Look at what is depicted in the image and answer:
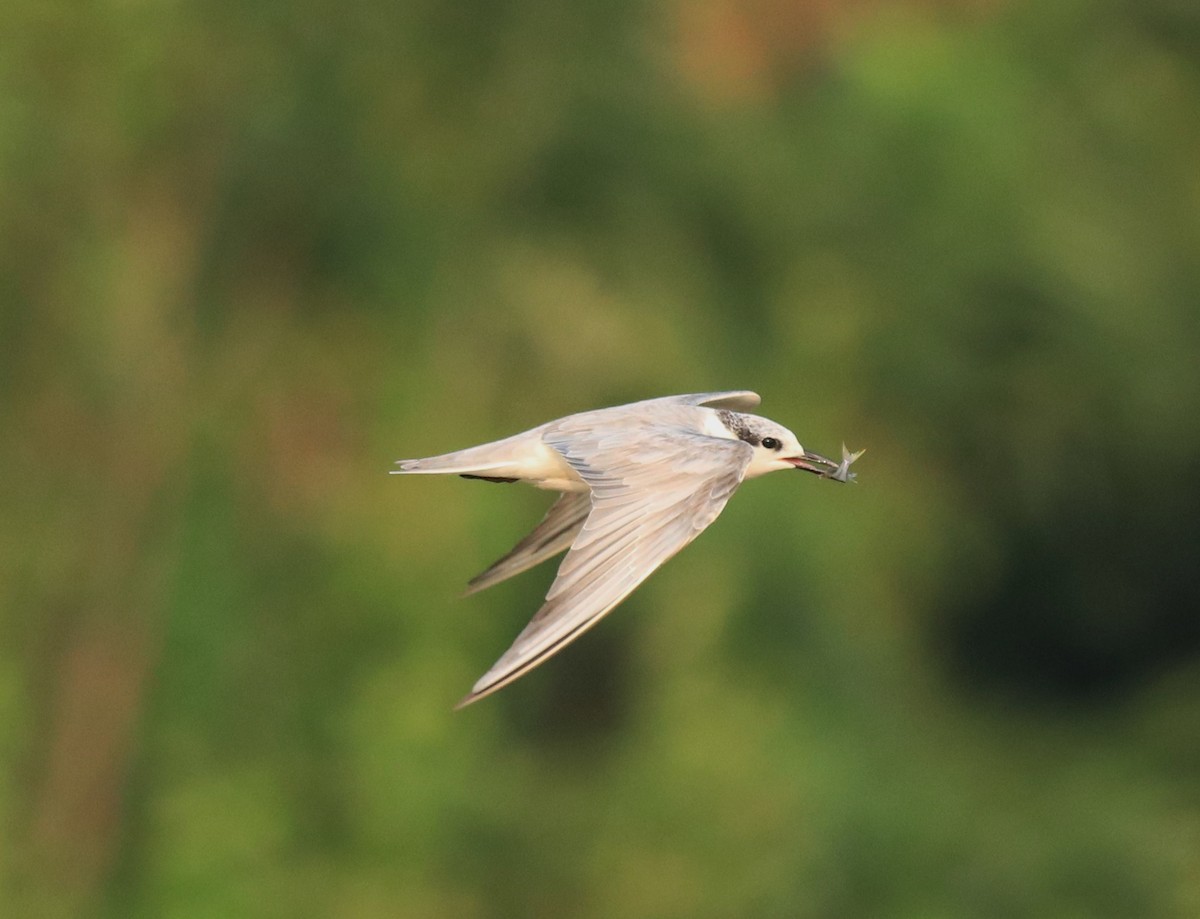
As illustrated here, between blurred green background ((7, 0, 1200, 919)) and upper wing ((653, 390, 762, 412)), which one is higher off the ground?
upper wing ((653, 390, 762, 412))

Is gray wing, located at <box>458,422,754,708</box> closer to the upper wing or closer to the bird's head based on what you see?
the bird's head

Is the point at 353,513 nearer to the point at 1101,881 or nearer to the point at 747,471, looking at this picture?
the point at 1101,881

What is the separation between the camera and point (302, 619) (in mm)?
12758

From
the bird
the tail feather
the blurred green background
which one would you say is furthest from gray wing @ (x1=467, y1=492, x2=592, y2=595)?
the blurred green background

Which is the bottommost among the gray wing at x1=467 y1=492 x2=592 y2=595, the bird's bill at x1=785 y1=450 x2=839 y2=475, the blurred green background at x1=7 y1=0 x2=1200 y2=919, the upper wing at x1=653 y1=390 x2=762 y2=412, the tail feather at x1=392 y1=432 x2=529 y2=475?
the blurred green background at x1=7 y1=0 x2=1200 y2=919

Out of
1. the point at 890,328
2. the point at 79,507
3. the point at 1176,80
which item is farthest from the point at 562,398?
the point at 1176,80

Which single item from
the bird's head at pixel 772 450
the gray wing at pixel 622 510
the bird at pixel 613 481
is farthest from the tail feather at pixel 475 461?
the bird's head at pixel 772 450

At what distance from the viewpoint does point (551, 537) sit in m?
6.73

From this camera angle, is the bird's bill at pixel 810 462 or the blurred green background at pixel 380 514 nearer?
the bird's bill at pixel 810 462

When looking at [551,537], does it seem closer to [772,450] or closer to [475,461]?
[475,461]

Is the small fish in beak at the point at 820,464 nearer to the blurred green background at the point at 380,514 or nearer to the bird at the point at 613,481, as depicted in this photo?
the bird at the point at 613,481

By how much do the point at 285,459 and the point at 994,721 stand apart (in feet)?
22.0

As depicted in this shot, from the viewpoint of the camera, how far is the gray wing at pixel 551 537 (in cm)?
659

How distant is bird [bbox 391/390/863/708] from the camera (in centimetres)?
537
